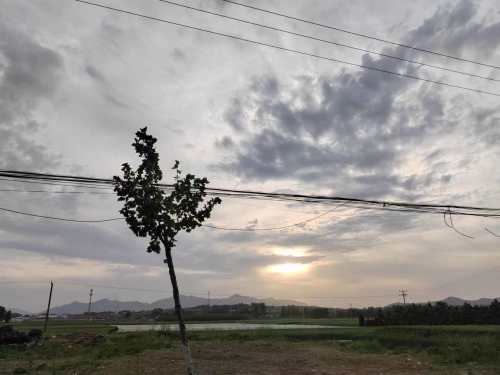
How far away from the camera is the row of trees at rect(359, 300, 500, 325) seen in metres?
73.3

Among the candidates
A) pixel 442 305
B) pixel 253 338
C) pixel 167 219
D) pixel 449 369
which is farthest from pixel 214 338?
pixel 442 305

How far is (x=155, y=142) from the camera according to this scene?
18.7 metres

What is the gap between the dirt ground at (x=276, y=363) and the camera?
75.2 ft

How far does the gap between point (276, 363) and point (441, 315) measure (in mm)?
63239

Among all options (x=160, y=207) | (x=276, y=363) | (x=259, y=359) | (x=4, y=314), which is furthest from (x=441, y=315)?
(x=4, y=314)

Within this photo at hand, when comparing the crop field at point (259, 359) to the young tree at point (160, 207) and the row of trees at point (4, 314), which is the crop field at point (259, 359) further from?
the row of trees at point (4, 314)

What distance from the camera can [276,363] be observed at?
87.2 feet

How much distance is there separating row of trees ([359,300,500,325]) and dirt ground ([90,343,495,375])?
52736 mm

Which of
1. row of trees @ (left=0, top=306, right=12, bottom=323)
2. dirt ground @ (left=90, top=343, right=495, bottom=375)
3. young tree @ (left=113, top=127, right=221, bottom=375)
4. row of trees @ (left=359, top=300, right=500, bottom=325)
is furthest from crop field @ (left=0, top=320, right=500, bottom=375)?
row of trees @ (left=0, top=306, right=12, bottom=323)

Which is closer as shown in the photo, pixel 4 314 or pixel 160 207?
pixel 160 207

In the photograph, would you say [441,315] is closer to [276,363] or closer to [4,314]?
[276,363]

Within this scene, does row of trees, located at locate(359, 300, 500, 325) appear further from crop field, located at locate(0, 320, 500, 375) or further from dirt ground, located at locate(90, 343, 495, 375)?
dirt ground, located at locate(90, 343, 495, 375)

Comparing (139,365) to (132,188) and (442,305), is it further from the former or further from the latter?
(442,305)

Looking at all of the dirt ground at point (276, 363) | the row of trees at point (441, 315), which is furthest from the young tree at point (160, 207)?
the row of trees at point (441, 315)
